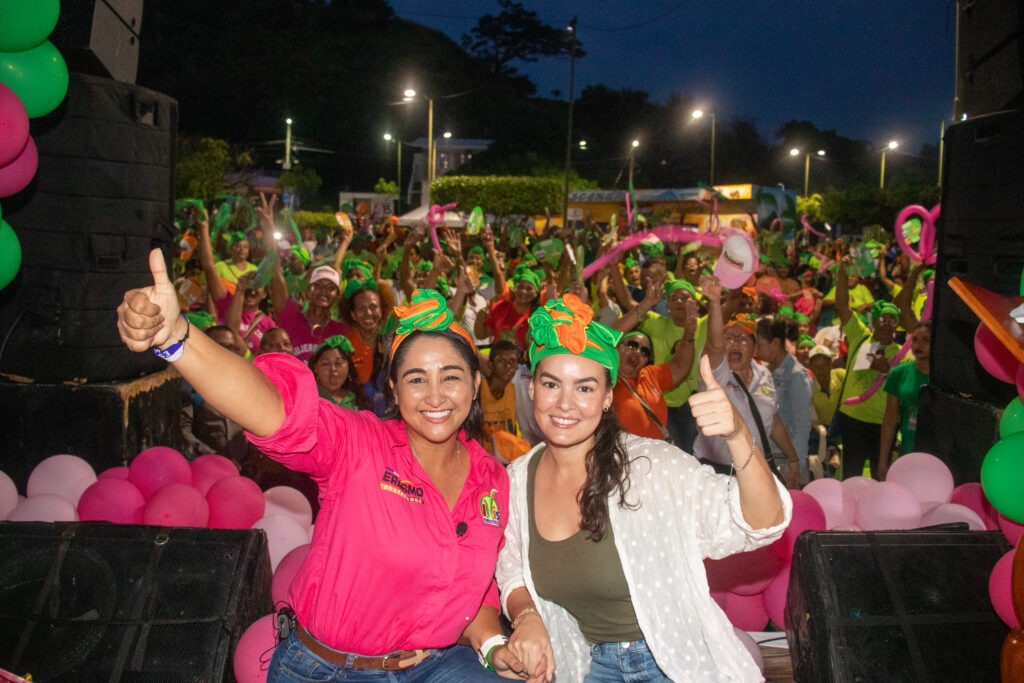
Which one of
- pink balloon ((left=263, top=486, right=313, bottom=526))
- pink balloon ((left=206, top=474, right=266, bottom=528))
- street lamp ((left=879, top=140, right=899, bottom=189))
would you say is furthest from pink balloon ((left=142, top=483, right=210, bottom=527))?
street lamp ((left=879, top=140, right=899, bottom=189))

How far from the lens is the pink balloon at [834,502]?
394cm

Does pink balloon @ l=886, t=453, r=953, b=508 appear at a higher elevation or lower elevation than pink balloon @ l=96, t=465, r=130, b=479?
higher

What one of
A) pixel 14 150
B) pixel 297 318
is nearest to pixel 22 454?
pixel 14 150

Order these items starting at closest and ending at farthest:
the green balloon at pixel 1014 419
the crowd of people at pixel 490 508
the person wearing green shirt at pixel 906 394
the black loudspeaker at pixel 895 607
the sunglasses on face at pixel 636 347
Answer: the crowd of people at pixel 490 508 → the black loudspeaker at pixel 895 607 → the green balloon at pixel 1014 419 → the sunglasses on face at pixel 636 347 → the person wearing green shirt at pixel 906 394

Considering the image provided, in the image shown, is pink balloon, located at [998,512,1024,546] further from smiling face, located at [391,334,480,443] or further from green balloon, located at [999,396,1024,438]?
smiling face, located at [391,334,480,443]

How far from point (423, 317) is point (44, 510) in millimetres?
2158

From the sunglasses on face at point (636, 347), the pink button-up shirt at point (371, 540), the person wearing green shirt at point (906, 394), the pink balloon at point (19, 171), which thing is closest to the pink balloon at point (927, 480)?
the person wearing green shirt at point (906, 394)

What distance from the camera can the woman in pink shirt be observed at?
2.18m

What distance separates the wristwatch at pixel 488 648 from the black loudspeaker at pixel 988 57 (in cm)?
347

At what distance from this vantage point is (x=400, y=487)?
90.1 inches

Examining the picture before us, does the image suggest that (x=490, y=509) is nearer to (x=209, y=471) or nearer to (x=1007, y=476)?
(x=1007, y=476)

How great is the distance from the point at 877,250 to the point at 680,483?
10552 millimetres

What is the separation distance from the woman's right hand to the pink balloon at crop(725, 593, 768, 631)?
1.60 metres

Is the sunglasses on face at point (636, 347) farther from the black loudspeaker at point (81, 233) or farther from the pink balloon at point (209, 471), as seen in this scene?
the black loudspeaker at point (81, 233)
